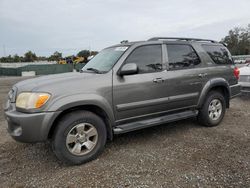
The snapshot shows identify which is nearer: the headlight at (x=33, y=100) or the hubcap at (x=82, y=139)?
the headlight at (x=33, y=100)

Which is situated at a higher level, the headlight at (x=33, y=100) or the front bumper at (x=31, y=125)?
the headlight at (x=33, y=100)

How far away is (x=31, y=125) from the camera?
2947mm

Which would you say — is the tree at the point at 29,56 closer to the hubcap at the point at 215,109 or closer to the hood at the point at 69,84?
the hubcap at the point at 215,109

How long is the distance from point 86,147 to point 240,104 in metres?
5.63

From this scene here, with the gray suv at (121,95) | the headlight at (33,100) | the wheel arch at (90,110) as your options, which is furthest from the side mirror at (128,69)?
the headlight at (33,100)

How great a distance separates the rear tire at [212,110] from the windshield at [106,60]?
217 cm

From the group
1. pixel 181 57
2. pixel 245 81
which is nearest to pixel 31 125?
pixel 181 57

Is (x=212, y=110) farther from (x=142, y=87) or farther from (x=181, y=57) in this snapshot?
(x=142, y=87)

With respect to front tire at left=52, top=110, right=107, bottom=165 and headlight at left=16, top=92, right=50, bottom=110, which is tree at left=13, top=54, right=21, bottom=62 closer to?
headlight at left=16, top=92, right=50, bottom=110

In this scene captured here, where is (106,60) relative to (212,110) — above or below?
above

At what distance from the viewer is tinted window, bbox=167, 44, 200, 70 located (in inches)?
167

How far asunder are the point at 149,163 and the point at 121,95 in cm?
113

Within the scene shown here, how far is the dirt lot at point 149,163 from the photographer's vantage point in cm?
287

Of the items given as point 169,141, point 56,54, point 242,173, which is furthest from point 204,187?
point 56,54
